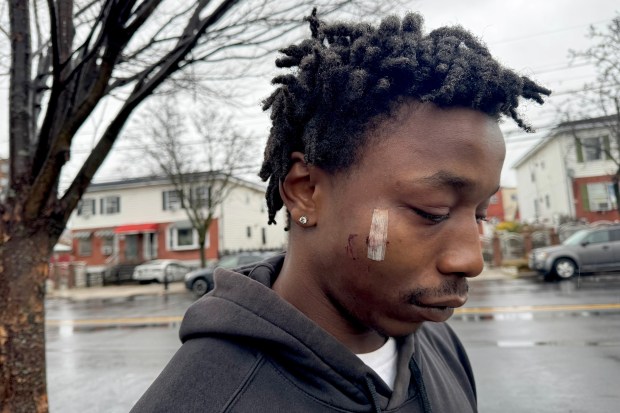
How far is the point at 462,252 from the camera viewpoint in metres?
1.04

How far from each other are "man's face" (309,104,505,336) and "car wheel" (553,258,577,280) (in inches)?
638

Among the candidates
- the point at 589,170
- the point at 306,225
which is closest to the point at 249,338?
the point at 306,225

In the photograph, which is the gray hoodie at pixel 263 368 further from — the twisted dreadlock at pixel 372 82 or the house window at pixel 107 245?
the house window at pixel 107 245

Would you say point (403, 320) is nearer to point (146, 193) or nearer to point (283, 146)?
point (283, 146)

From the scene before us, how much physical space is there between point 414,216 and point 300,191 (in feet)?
0.95

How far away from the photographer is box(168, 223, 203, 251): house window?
31172 mm

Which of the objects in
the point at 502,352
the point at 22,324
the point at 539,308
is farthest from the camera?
the point at 539,308

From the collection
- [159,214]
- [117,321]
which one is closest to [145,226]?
[159,214]

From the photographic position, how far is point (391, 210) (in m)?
1.04

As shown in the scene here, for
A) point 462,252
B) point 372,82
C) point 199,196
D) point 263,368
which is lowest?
point 263,368

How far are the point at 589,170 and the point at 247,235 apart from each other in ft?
75.4

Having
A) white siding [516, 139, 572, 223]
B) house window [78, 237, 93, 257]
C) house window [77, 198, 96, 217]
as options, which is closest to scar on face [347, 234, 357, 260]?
white siding [516, 139, 572, 223]

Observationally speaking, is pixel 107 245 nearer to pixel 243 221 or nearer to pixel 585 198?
pixel 243 221

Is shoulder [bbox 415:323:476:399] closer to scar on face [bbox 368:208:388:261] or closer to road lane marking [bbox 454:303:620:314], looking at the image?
scar on face [bbox 368:208:388:261]
